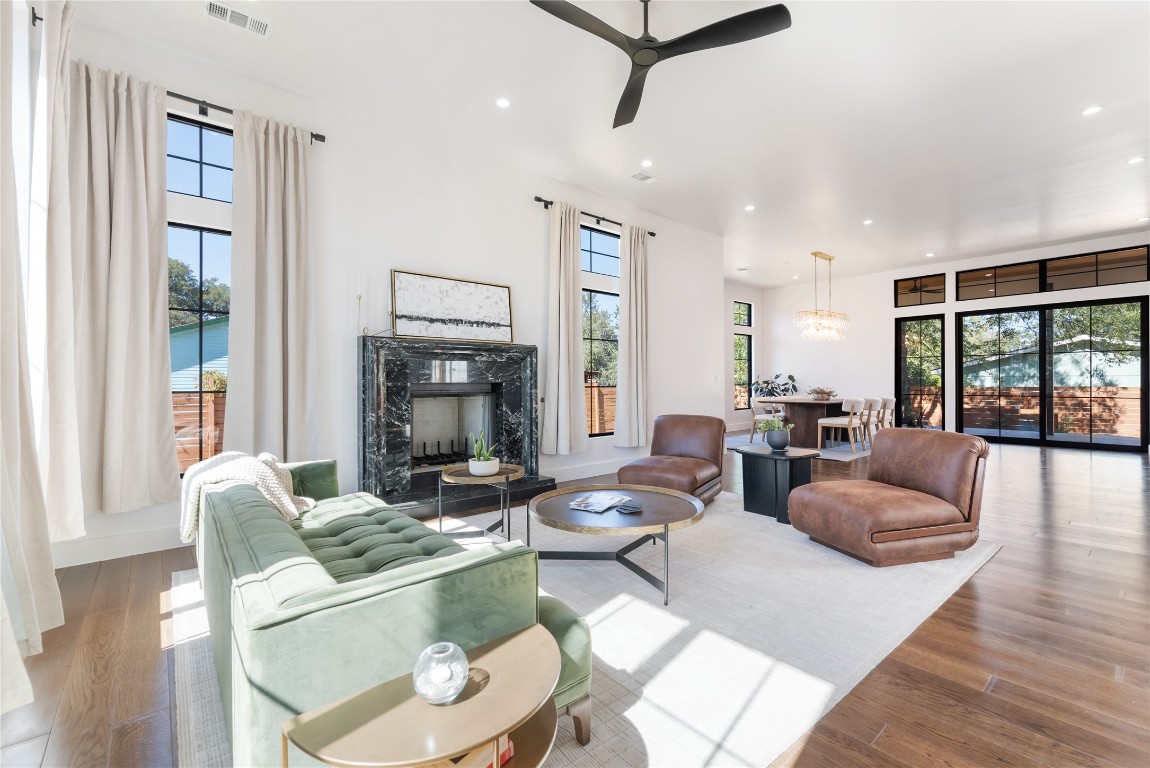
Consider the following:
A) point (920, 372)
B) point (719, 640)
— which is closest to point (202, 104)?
point (719, 640)

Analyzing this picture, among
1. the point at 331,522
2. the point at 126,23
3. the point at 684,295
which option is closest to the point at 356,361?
the point at 331,522

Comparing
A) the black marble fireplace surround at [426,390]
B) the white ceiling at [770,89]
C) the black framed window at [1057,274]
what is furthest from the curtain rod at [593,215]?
the black framed window at [1057,274]

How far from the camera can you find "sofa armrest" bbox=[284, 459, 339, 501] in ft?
10.3

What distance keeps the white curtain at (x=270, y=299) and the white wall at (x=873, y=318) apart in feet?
32.5

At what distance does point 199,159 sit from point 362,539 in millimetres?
3263

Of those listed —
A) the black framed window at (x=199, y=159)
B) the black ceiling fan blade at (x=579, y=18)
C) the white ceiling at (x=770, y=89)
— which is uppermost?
the white ceiling at (x=770, y=89)

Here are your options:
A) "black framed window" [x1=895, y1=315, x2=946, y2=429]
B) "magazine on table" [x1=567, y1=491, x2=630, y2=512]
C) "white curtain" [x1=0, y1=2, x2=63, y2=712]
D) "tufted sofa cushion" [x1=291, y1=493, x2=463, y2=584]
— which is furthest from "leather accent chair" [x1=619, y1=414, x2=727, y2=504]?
"black framed window" [x1=895, y1=315, x2=946, y2=429]

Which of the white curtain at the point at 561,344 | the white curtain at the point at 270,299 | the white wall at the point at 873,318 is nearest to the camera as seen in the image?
the white curtain at the point at 270,299

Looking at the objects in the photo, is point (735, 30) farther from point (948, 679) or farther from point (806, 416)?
point (806, 416)

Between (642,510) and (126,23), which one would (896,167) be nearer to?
(642,510)

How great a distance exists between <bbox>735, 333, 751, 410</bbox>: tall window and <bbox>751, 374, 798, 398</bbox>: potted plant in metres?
0.28

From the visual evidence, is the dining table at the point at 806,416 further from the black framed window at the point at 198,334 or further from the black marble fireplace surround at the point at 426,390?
the black framed window at the point at 198,334

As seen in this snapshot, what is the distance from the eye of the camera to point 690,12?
310 centimetres

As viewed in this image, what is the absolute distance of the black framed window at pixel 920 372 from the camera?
939cm
